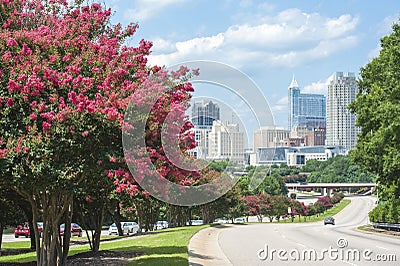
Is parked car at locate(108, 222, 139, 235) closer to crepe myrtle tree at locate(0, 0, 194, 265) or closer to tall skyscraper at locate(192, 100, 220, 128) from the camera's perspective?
tall skyscraper at locate(192, 100, 220, 128)

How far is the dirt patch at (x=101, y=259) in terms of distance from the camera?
58.4 feet

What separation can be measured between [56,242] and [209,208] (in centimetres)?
5042

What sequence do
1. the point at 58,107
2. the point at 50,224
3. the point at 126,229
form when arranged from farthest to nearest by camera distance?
the point at 126,229 < the point at 50,224 < the point at 58,107

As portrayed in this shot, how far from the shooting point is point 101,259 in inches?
744

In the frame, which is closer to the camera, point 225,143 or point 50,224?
point 50,224

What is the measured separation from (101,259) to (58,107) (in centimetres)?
824

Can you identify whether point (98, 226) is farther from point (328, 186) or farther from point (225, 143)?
point (328, 186)

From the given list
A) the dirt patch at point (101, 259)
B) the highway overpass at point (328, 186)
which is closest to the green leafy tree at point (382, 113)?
the dirt patch at point (101, 259)

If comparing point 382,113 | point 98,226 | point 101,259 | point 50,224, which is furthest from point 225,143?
point 382,113

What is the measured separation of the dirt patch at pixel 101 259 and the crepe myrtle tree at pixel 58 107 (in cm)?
311

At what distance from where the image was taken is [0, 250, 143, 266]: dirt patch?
17808 mm

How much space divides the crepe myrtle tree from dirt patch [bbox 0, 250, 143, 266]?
10.2ft

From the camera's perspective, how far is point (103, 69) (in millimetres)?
13359

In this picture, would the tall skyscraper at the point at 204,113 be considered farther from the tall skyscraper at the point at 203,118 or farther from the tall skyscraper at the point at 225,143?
the tall skyscraper at the point at 225,143
